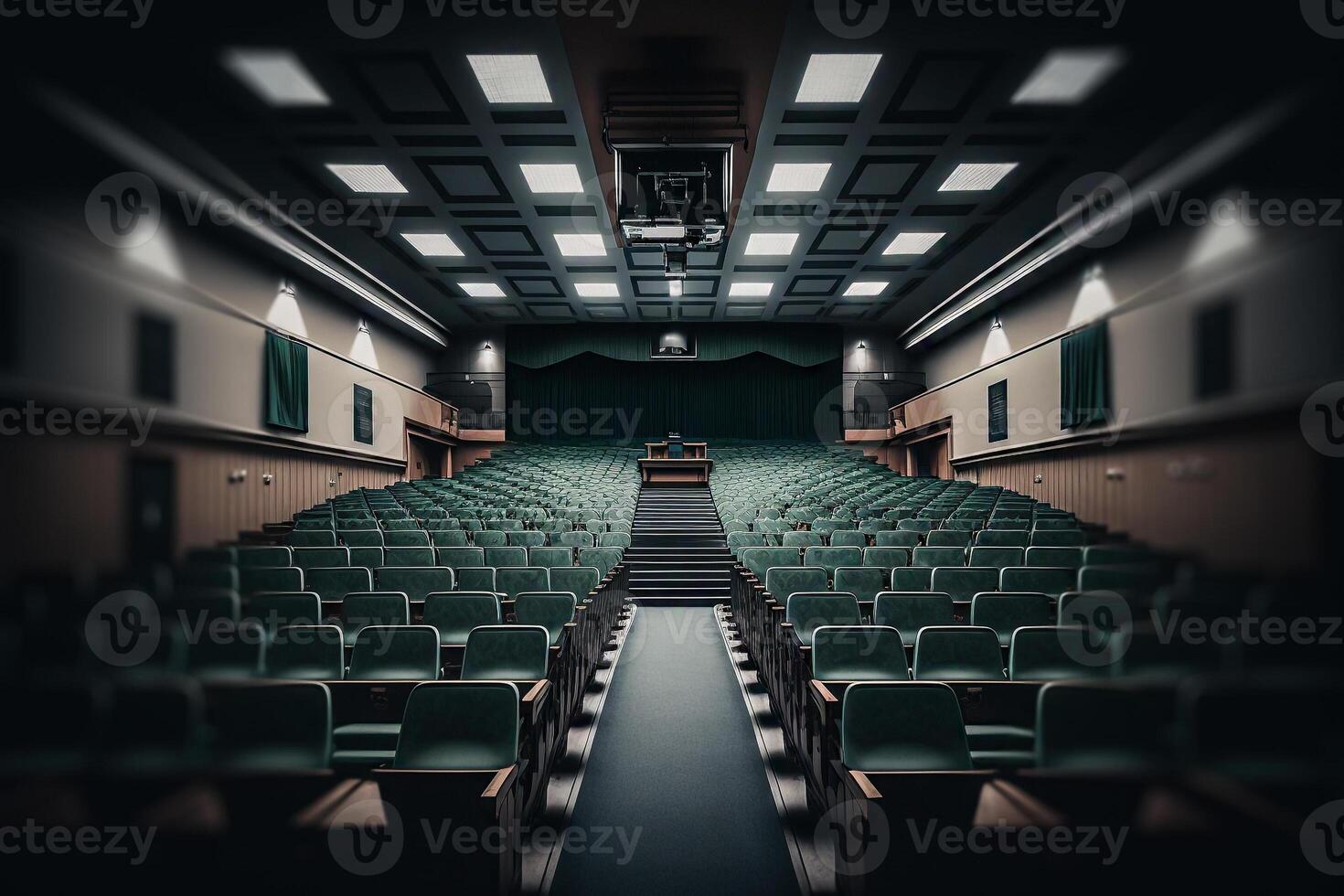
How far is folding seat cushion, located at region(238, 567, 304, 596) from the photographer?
4.30m

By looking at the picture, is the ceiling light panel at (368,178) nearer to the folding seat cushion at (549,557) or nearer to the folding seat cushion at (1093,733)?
the folding seat cushion at (549,557)

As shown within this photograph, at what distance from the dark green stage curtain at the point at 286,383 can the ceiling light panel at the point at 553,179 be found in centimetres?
357

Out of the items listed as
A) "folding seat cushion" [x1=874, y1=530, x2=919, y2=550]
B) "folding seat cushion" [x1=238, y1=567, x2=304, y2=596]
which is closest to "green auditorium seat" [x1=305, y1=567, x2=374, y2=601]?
"folding seat cushion" [x1=238, y1=567, x2=304, y2=596]

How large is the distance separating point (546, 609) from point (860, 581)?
6.38 ft

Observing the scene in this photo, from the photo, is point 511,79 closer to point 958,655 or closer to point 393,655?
point 393,655

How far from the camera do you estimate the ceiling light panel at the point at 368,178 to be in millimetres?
6867

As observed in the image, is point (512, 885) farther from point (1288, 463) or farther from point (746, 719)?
point (1288, 463)

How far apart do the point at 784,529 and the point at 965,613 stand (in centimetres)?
309

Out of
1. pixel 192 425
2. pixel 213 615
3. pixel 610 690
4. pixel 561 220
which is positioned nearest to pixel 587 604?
pixel 610 690

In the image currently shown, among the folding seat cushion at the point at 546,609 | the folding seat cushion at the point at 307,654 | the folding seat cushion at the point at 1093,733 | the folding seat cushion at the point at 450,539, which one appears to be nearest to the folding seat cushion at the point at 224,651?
the folding seat cushion at the point at 307,654

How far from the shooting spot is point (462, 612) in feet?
12.2

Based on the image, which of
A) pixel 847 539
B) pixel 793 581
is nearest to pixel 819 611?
pixel 793 581

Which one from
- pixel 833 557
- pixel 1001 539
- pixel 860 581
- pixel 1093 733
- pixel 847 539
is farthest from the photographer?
pixel 847 539

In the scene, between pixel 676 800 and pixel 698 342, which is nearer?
pixel 676 800
